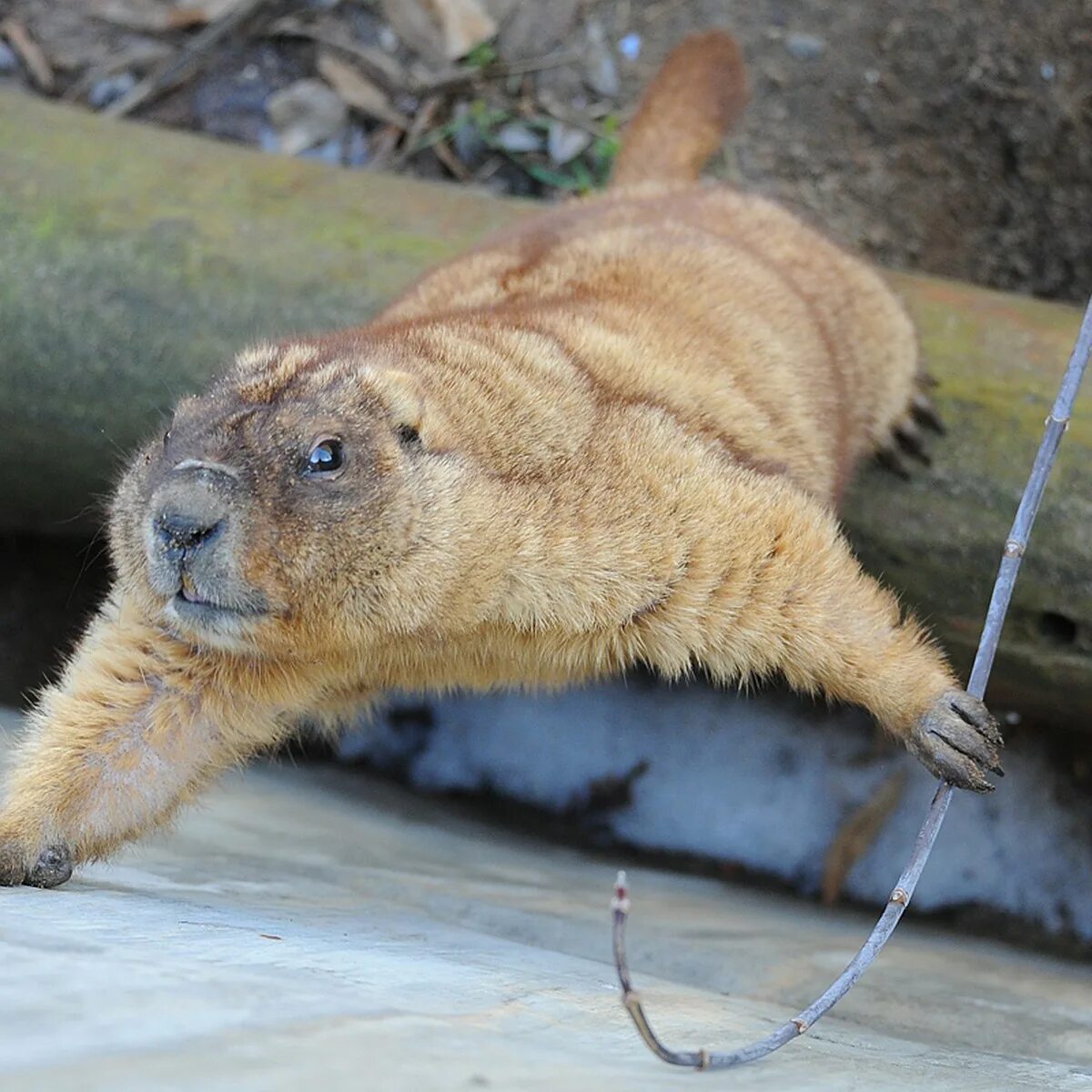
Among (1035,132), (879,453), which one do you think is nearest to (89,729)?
(879,453)

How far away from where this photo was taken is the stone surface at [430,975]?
5.41 feet

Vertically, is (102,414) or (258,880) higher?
(102,414)

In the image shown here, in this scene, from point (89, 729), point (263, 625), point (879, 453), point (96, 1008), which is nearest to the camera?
point (96, 1008)

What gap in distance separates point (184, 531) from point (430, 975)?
2.87 ft

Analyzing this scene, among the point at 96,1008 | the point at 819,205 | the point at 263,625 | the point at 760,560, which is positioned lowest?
the point at 96,1008

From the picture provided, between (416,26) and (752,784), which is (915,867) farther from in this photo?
(416,26)

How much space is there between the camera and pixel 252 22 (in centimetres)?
577

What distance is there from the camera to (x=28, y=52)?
18.4 feet

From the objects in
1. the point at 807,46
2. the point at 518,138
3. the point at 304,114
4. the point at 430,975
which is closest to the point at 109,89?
the point at 304,114

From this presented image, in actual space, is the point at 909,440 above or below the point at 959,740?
above

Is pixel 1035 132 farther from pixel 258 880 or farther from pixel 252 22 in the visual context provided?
pixel 258 880

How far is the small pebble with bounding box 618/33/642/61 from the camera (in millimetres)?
5750

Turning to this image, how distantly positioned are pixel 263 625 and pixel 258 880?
824mm

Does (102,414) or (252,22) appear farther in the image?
(252,22)
